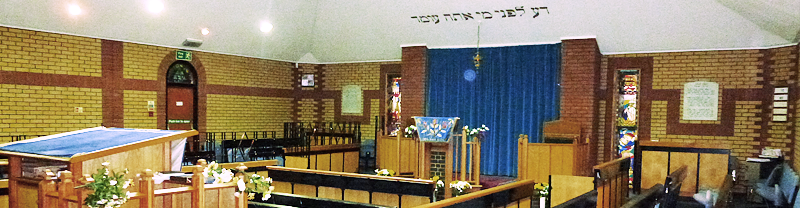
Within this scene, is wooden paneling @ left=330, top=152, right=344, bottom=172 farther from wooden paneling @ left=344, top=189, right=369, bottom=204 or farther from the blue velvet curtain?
wooden paneling @ left=344, top=189, right=369, bottom=204

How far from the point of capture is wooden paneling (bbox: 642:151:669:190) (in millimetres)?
5934

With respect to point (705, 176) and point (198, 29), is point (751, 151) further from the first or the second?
point (198, 29)

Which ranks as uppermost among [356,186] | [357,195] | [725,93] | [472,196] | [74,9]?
[74,9]

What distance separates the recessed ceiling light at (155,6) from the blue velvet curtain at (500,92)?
15.6 feet

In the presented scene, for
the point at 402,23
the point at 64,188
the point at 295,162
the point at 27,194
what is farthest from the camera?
the point at 402,23

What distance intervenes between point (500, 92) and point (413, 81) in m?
1.73

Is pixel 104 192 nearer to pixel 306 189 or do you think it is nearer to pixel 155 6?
pixel 306 189

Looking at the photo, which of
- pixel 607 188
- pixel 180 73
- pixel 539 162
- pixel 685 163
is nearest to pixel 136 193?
pixel 607 188

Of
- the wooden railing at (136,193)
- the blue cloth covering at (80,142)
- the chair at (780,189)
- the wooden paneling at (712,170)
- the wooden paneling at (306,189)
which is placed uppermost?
the blue cloth covering at (80,142)

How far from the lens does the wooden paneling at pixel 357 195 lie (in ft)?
18.8

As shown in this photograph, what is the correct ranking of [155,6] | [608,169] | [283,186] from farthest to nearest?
1. [155,6]
2. [283,186]
3. [608,169]

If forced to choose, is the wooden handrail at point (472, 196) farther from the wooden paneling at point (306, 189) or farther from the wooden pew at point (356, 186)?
the wooden paneling at point (306, 189)

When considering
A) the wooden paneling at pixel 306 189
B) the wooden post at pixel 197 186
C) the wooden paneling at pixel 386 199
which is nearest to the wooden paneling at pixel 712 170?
Answer: the wooden paneling at pixel 386 199

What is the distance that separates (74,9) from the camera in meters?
7.15
